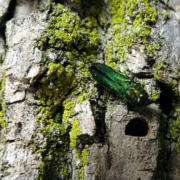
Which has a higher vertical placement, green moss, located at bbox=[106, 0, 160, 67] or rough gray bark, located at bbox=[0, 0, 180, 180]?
green moss, located at bbox=[106, 0, 160, 67]

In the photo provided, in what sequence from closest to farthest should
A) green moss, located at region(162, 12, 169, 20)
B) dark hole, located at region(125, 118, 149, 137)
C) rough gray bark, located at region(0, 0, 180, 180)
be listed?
rough gray bark, located at region(0, 0, 180, 180), dark hole, located at region(125, 118, 149, 137), green moss, located at region(162, 12, 169, 20)

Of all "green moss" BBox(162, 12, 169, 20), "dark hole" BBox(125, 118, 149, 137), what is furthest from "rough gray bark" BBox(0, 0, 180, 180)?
"green moss" BBox(162, 12, 169, 20)

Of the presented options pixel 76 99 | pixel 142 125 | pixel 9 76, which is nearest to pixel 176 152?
pixel 142 125

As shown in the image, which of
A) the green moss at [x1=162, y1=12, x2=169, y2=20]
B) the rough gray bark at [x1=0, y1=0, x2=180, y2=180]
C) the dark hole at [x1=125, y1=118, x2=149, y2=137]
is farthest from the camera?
the green moss at [x1=162, y1=12, x2=169, y2=20]

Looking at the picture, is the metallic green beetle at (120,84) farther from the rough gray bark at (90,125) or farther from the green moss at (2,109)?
the green moss at (2,109)

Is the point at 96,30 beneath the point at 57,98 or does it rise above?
above

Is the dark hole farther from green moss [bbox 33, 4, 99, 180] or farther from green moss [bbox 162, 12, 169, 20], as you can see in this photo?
green moss [bbox 162, 12, 169, 20]

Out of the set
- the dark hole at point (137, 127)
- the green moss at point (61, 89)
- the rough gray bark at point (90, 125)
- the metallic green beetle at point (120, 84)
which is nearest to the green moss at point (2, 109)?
the rough gray bark at point (90, 125)

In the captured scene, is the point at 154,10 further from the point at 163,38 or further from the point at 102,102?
the point at 102,102
